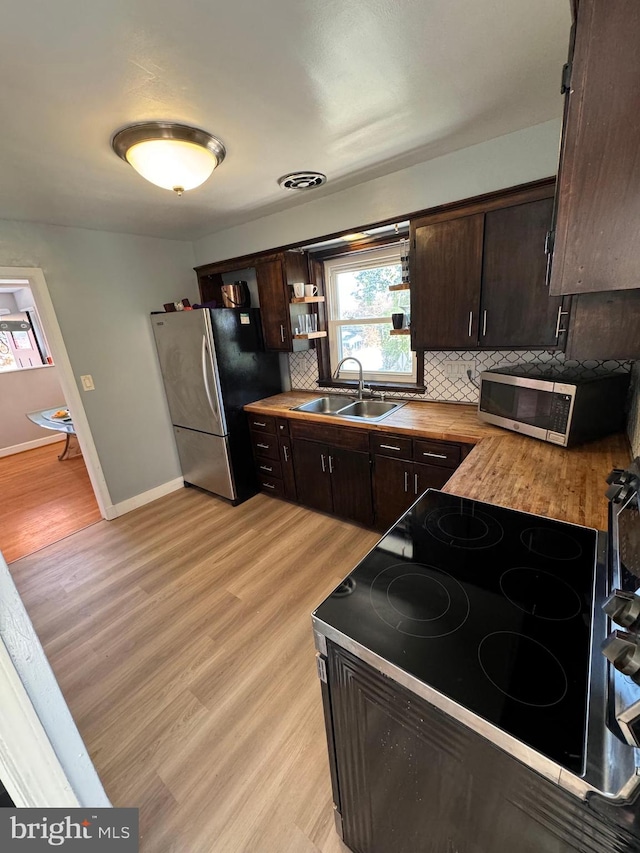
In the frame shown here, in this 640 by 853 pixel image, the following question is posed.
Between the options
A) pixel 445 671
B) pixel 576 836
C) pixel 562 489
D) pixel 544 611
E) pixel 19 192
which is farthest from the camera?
pixel 19 192

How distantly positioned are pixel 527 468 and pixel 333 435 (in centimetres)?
133

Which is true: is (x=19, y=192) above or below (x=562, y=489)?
above

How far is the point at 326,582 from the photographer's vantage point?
86.0 inches

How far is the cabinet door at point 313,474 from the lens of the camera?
9.02ft

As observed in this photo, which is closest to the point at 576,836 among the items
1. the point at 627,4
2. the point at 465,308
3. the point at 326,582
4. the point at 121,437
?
the point at 627,4

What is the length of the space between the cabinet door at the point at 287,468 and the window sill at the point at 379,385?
2.29ft

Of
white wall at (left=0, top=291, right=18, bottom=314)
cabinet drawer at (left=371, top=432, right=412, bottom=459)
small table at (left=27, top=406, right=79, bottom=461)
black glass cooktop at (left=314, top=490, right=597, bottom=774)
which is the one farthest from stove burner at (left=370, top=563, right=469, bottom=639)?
white wall at (left=0, top=291, right=18, bottom=314)

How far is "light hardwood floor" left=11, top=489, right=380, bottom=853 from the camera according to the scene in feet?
4.01

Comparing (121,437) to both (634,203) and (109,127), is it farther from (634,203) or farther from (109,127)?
(634,203)

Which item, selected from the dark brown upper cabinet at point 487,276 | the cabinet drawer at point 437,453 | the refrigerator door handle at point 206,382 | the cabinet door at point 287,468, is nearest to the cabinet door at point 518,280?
the dark brown upper cabinet at point 487,276

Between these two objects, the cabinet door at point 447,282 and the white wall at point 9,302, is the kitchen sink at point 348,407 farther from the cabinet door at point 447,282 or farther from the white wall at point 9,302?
the white wall at point 9,302

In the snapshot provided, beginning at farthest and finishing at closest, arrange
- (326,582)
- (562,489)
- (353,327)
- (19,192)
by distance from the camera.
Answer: (353,327) < (326,582) < (19,192) < (562,489)

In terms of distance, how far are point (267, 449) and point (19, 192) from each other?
7.56 feet

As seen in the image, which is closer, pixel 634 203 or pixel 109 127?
pixel 634 203
